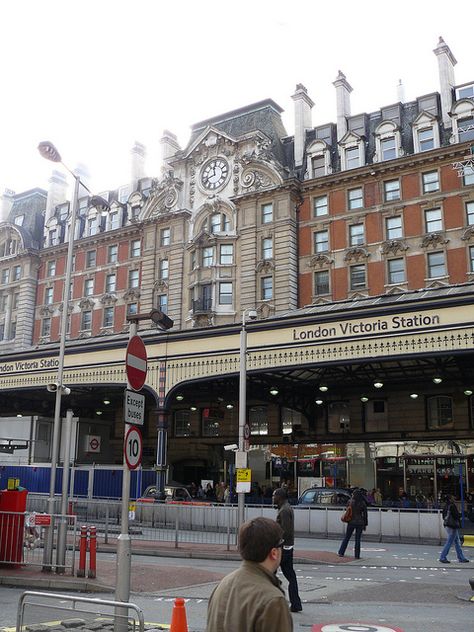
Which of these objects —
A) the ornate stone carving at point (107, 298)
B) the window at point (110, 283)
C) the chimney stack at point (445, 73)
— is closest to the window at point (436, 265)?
the chimney stack at point (445, 73)

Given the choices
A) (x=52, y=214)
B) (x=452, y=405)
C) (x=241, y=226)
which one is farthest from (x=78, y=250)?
(x=452, y=405)

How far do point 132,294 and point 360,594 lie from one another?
123 ft

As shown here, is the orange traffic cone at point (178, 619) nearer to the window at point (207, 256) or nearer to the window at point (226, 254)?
the window at point (226, 254)

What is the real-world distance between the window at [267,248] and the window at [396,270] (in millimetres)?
7418

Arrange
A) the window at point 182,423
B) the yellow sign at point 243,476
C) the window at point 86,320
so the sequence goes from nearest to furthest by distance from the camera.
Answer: the yellow sign at point 243,476, the window at point 182,423, the window at point 86,320

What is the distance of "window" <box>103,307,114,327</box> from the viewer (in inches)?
1923

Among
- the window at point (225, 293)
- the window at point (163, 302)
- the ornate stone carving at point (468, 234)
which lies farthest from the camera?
the window at point (163, 302)

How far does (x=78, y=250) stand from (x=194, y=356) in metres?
24.9

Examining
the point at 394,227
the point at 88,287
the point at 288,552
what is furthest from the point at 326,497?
the point at 88,287

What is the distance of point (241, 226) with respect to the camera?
42.7 metres

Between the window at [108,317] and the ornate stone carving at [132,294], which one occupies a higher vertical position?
the ornate stone carving at [132,294]

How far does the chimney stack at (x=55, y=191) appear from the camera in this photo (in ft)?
194

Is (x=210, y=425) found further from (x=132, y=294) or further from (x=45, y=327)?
(x=45, y=327)

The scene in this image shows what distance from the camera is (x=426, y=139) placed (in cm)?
3897
